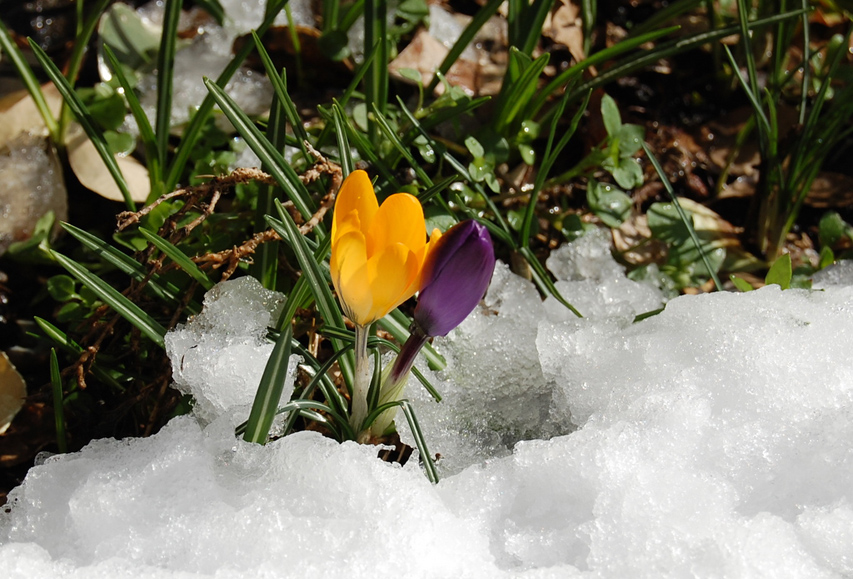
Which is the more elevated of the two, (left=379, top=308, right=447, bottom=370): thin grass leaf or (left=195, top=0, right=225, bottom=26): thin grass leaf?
(left=195, top=0, right=225, bottom=26): thin grass leaf

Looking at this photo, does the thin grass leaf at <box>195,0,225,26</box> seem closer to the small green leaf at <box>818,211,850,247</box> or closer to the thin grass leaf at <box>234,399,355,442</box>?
the thin grass leaf at <box>234,399,355,442</box>

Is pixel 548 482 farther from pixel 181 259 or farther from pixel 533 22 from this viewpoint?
pixel 533 22

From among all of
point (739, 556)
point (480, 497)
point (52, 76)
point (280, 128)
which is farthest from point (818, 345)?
point (52, 76)

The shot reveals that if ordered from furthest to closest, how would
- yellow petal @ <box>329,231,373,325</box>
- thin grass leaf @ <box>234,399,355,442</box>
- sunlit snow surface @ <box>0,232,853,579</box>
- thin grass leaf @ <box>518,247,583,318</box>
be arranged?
thin grass leaf @ <box>518,247,583,318</box> → thin grass leaf @ <box>234,399,355,442</box> → sunlit snow surface @ <box>0,232,853,579</box> → yellow petal @ <box>329,231,373,325</box>

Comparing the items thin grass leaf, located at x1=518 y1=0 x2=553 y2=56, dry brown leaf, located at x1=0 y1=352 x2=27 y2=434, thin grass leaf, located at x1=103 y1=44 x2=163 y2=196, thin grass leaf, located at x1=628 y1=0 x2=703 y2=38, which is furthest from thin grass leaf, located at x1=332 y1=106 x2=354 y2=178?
thin grass leaf, located at x1=628 y1=0 x2=703 y2=38

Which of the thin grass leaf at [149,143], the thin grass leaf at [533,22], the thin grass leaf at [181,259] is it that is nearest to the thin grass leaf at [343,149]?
the thin grass leaf at [181,259]

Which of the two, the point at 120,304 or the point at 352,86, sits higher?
the point at 352,86

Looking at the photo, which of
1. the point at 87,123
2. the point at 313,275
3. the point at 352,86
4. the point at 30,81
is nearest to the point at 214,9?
the point at 30,81

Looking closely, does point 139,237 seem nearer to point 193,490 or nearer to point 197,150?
point 197,150
